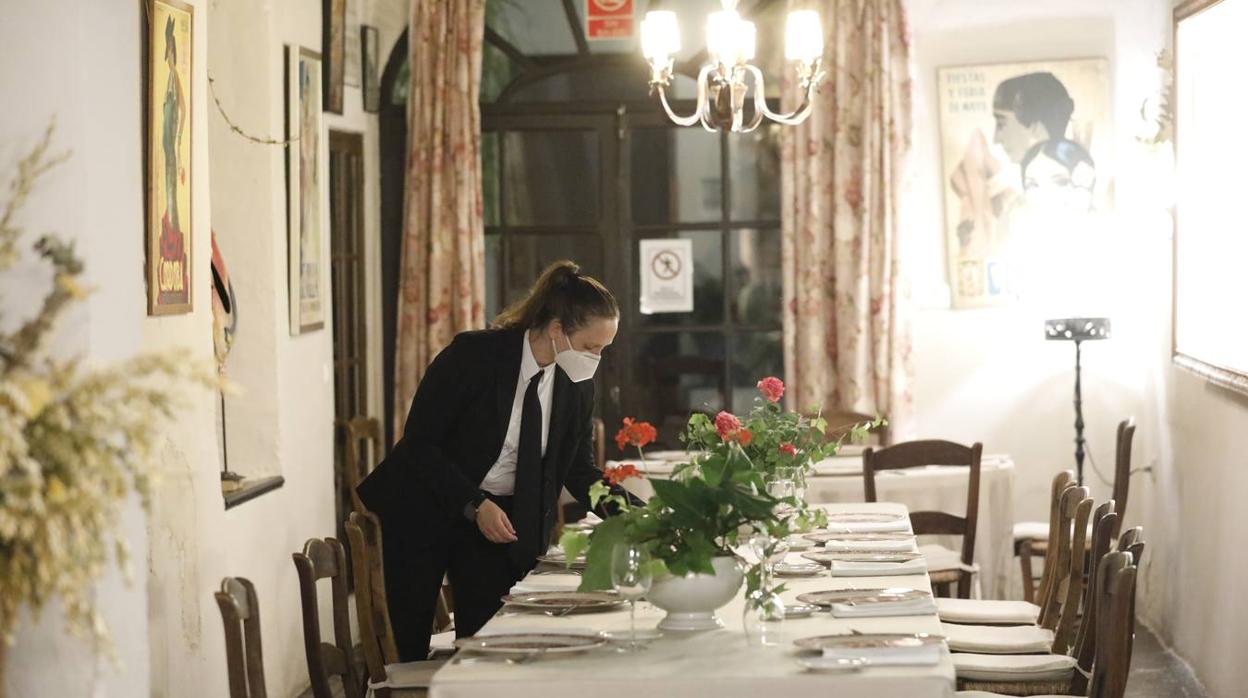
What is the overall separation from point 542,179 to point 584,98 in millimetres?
435

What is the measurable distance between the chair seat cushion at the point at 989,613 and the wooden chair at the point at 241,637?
8.31 ft

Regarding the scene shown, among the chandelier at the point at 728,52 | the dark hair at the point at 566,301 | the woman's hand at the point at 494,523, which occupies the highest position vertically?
the chandelier at the point at 728,52

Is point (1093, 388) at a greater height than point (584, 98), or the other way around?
point (584, 98)

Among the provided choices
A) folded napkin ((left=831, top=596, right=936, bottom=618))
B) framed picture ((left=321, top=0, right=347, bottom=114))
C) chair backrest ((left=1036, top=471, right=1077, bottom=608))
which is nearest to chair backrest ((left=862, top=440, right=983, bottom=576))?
chair backrest ((left=1036, top=471, right=1077, bottom=608))

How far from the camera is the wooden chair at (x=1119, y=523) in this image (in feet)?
21.3

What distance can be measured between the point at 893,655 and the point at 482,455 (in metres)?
1.67

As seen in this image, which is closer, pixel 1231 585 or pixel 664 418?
pixel 1231 585

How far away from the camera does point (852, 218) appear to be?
743 cm

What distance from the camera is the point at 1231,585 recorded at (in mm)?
5395

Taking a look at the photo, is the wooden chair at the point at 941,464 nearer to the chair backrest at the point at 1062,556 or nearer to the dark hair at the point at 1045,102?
the chair backrest at the point at 1062,556

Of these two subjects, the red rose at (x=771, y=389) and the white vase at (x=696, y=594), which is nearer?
the white vase at (x=696, y=594)

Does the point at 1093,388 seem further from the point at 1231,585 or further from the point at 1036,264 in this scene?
the point at 1231,585

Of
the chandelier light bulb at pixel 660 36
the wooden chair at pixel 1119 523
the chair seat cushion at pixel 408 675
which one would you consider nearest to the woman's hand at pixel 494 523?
the chair seat cushion at pixel 408 675

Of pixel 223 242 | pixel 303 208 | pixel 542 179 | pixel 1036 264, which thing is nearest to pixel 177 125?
pixel 223 242
